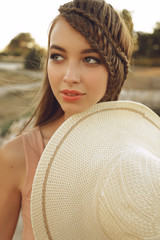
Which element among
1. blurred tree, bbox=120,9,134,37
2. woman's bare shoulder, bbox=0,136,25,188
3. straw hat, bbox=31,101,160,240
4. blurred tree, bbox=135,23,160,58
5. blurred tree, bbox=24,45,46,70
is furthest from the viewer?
blurred tree, bbox=135,23,160,58

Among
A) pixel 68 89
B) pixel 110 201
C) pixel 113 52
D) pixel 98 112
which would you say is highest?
pixel 113 52

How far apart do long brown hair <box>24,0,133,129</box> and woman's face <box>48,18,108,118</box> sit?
0.03 m

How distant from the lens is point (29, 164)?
122 cm

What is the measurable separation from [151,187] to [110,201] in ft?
0.51

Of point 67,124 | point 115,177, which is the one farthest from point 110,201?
point 67,124

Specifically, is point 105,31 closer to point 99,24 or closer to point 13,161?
point 99,24

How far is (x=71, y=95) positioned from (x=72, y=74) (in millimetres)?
94

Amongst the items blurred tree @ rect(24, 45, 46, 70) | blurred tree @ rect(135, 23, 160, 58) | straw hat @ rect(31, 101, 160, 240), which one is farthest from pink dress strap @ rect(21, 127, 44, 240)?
blurred tree @ rect(135, 23, 160, 58)

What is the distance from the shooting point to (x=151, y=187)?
3.18ft

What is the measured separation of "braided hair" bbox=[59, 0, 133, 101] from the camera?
3.57 ft

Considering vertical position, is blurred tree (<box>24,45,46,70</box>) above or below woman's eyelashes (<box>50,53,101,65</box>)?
below

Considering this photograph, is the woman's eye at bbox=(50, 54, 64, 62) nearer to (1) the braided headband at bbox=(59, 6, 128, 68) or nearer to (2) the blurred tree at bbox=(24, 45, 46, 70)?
(1) the braided headband at bbox=(59, 6, 128, 68)

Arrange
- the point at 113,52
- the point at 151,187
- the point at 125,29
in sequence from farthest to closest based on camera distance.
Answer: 1. the point at 125,29
2. the point at 113,52
3. the point at 151,187

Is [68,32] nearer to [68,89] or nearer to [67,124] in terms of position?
[68,89]
